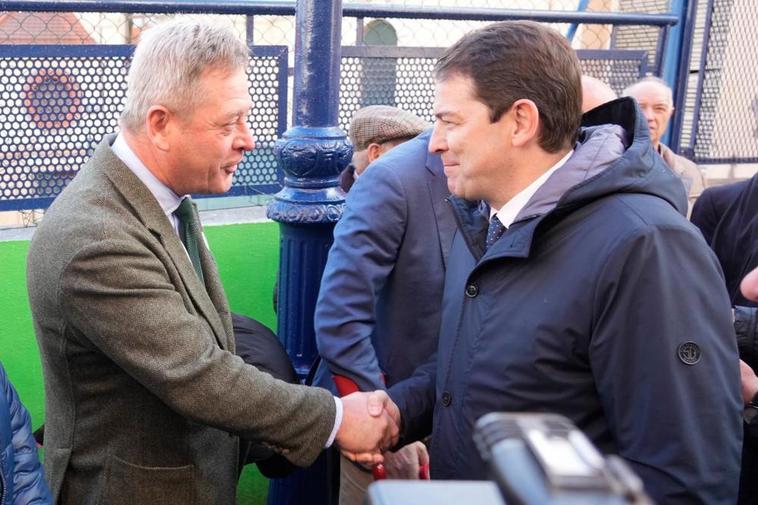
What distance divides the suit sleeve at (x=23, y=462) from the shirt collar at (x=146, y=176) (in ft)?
1.85

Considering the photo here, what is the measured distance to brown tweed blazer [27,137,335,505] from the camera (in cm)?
190

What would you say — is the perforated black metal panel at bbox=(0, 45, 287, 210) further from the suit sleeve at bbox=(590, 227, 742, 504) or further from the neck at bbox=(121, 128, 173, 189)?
the suit sleeve at bbox=(590, 227, 742, 504)

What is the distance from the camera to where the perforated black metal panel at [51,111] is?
3283 mm

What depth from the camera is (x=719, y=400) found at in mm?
1653

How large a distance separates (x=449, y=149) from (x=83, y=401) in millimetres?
1085

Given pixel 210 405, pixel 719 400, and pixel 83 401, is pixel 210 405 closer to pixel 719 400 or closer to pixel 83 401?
pixel 83 401

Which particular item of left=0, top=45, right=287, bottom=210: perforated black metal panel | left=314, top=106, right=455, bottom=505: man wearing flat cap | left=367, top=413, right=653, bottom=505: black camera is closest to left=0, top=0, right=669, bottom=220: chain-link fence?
left=0, top=45, right=287, bottom=210: perforated black metal panel

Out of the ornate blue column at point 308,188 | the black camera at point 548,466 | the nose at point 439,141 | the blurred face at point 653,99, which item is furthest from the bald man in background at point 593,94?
the black camera at point 548,466

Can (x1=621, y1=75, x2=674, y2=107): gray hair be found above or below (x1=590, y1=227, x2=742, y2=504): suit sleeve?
above

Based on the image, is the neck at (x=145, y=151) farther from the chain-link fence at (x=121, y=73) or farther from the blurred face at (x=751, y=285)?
the blurred face at (x=751, y=285)

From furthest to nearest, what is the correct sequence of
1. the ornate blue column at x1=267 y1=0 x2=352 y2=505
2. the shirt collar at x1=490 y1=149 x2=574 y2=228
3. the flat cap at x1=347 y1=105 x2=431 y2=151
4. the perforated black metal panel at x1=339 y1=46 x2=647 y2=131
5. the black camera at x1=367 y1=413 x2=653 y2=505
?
the perforated black metal panel at x1=339 y1=46 x2=647 y2=131
the flat cap at x1=347 y1=105 x2=431 y2=151
the ornate blue column at x1=267 y1=0 x2=352 y2=505
the shirt collar at x1=490 y1=149 x2=574 y2=228
the black camera at x1=367 y1=413 x2=653 y2=505

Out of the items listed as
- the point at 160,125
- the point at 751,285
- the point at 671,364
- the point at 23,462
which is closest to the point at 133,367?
the point at 23,462

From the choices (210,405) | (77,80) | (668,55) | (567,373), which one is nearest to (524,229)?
(567,373)

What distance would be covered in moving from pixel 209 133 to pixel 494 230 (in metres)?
0.75
